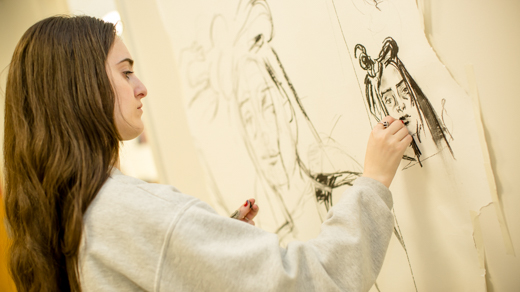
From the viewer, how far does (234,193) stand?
1059 millimetres

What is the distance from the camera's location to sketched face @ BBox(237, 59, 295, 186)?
0.89 meters

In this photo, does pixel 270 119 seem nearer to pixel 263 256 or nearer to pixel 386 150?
pixel 386 150

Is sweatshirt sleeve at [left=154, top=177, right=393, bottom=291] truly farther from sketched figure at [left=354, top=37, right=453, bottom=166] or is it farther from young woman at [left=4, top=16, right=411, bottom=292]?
sketched figure at [left=354, top=37, right=453, bottom=166]

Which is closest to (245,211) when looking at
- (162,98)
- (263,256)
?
(263,256)

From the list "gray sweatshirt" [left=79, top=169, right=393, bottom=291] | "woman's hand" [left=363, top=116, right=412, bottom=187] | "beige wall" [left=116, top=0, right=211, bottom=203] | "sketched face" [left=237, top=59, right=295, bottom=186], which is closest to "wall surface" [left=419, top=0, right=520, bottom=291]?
"woman's hand" [left=363, top=116, right=412, bottom=187]

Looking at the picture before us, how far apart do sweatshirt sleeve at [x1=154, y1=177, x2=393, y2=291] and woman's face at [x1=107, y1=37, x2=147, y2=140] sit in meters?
0.22

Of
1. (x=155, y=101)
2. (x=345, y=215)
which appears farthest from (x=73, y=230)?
(x=155, y=101)

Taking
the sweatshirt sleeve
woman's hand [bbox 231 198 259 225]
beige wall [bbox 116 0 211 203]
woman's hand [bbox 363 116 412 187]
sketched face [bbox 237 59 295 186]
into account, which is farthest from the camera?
beige wall [bbox 116 0 211 203]

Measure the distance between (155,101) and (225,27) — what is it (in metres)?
0.44

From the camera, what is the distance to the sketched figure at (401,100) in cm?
61

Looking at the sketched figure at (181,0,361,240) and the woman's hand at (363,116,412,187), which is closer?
the woman's hand at (363,116,412,187)

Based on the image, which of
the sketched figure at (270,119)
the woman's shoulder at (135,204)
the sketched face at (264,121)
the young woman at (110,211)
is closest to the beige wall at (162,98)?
the sketched figure at (270,119)

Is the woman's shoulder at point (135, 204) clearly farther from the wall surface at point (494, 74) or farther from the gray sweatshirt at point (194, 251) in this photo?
the wall surface at point (494, 74)

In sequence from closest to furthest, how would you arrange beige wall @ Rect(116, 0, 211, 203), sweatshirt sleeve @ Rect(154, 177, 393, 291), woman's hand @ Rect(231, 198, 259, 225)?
sweatshirt sleeve @ Rect(154, 177, 393, 291), woman's hand @ Rect(231, 198, 259, 225), beige wall @ Rect(116, 0, 211, 203)
